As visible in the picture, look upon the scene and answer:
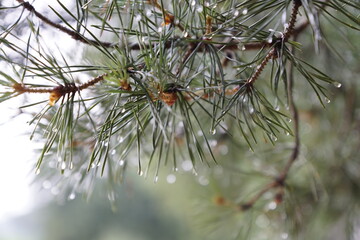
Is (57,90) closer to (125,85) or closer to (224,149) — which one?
(125,85)

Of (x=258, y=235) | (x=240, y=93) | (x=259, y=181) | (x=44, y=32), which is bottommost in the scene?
(x=258, y=235)

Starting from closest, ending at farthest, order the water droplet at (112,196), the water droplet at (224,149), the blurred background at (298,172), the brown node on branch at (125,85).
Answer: the brown node on branch at (125,85)
the water droplet at (112,196)
the blurred background at (298,172)
the water droplet at (224,149)

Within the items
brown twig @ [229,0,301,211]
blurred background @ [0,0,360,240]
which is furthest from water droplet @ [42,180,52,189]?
brown twig @ [229,0,301,211]

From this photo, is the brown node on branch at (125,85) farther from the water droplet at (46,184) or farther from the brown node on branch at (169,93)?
the water droplet at (46,184)

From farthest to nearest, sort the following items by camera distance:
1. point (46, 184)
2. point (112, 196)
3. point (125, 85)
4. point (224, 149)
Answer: point (224, 149) → point (46, 184) → point (112, 196) → point (125, 85)

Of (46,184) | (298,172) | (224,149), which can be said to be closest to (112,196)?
(46,184)

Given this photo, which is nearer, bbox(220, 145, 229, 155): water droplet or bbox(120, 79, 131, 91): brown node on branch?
bbox(120, 79, 131, 91): brown node on branch

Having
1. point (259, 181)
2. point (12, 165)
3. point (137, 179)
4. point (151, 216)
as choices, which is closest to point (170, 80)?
point (12, 165)

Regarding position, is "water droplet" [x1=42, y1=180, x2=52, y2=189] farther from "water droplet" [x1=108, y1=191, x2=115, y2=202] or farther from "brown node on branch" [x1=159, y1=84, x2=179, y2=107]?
"brown node on branch" [x1=159, y1=84, x2=179, y2=107]

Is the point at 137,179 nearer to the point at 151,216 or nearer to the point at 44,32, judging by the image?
the point at 151,216

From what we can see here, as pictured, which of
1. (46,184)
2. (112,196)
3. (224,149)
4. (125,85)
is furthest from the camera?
(224,149)

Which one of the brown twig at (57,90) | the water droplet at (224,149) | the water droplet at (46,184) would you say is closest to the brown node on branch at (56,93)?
the brown twig at (57,90)
